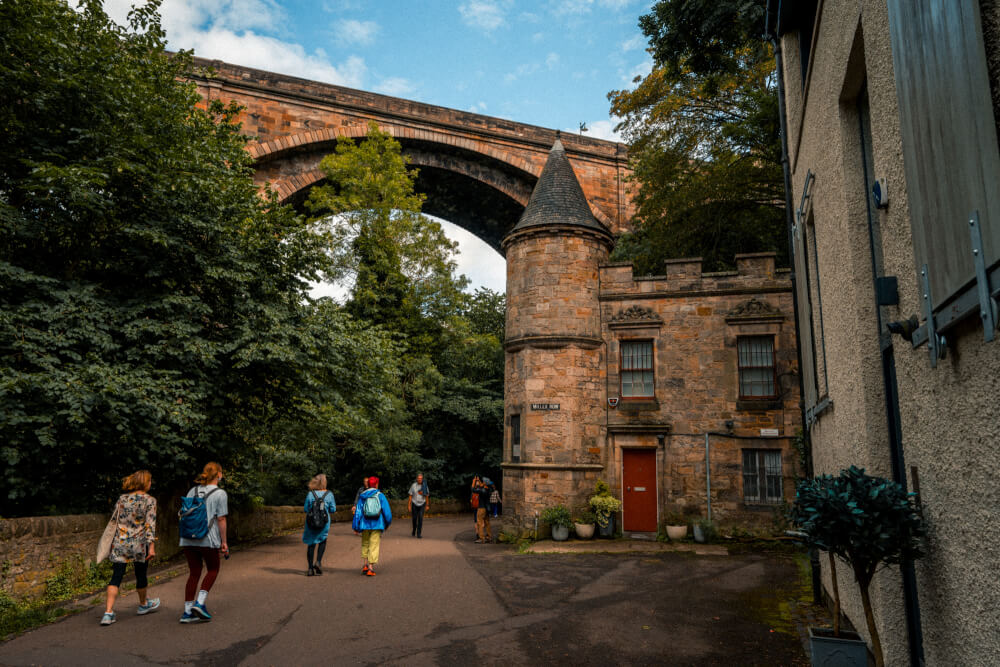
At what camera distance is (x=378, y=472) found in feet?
78.6

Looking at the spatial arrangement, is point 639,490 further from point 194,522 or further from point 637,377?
point 194,522

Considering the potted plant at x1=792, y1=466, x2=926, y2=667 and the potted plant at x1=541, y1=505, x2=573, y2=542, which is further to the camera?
the potted plant at x1=541, y1=505, x2=573, y2=542

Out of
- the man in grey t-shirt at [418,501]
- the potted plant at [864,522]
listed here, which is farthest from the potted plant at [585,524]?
the potted plant at [864,522]

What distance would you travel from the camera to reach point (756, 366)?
15.2 metres

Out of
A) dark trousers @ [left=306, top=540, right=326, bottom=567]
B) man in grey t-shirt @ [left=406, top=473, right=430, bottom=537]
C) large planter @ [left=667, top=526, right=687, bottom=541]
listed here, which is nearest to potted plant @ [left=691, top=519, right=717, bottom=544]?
large planter @ [left=667, top=526, right=687, bottom=541]

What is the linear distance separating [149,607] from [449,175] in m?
23.3

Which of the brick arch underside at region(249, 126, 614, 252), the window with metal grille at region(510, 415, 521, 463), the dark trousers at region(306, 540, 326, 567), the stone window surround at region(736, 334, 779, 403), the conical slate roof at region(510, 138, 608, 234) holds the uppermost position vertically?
the brick arch underside at region(249, 126, 614, 252)

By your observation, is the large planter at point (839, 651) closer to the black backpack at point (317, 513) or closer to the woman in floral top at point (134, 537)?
the woman in floral top at point (134, 537)

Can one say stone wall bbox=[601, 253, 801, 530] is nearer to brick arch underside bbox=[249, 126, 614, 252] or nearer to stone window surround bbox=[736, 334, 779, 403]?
stone window surround bbox=[736, 334, 779, 403]

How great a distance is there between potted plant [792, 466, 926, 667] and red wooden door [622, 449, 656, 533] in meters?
11.6

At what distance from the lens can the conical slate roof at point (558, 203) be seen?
1625 cm

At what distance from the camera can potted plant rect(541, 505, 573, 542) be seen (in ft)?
47.0

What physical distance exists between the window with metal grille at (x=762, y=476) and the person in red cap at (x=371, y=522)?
359 inches

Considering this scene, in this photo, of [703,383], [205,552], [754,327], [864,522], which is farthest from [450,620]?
[754,327]
